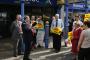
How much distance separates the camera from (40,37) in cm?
1619

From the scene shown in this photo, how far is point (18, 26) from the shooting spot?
45.2 ft

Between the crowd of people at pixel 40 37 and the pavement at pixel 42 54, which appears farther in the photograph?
the pavement at pixel 42 54

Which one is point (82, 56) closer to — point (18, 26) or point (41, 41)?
point (18, 26)

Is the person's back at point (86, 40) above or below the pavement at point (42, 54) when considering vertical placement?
above

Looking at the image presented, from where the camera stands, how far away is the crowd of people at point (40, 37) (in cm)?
962

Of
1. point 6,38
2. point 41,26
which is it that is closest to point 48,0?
point 6,38

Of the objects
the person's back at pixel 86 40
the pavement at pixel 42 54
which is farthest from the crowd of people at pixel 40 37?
the pavement at pixel 42 54

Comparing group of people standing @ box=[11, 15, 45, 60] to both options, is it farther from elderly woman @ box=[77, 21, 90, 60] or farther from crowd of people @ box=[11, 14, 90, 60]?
elderly woman @ box=[77, 21, 90, 60]

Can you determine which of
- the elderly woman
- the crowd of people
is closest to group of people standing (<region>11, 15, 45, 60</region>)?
the crowd of people

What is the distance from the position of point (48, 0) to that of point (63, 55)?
8283 mm

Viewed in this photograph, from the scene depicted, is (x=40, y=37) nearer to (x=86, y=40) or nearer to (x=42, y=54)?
(x=42, y=54)

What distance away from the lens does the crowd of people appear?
9.62 metres

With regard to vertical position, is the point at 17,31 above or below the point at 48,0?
below

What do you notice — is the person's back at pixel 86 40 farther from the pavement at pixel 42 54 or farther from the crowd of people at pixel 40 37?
the pavement at pixel 42 54
